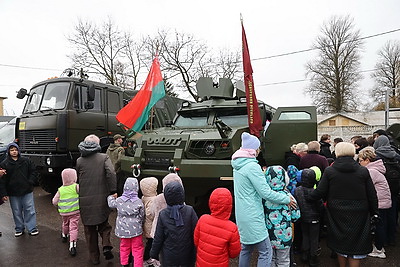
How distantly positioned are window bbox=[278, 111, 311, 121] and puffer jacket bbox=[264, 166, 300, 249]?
2.29 meters

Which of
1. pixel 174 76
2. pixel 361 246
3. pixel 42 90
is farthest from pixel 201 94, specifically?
pixel 174 76

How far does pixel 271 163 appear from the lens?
5.34 metres

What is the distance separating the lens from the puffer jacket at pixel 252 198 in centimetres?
309

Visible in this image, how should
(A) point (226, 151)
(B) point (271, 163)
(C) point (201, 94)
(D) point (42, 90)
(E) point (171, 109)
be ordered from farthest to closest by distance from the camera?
(E) point (171, 109)
(D) point (42, 90)
(C) point (201, 94)
(B) point (271, 163)
(A) point (226, 151)

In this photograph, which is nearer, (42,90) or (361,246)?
(361,246)

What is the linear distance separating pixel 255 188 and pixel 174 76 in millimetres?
23056

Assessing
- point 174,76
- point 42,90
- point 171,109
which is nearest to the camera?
point 42,90

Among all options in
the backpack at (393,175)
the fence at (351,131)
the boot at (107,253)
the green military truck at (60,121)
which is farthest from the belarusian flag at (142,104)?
the fence at (351,131)

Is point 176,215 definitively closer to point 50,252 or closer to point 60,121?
point 50,252

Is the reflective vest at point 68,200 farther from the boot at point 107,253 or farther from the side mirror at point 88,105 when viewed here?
the side mirror at point 88,105

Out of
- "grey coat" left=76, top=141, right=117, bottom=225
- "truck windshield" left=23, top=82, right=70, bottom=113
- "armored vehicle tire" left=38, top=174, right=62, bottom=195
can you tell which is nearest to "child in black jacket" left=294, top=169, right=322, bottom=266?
"grey coat" left=76, top=141, right=117, bottom=225

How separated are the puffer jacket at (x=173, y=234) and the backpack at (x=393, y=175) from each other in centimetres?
337

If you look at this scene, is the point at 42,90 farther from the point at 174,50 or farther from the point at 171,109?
the point at 174,50

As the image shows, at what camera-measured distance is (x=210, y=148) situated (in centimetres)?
485
